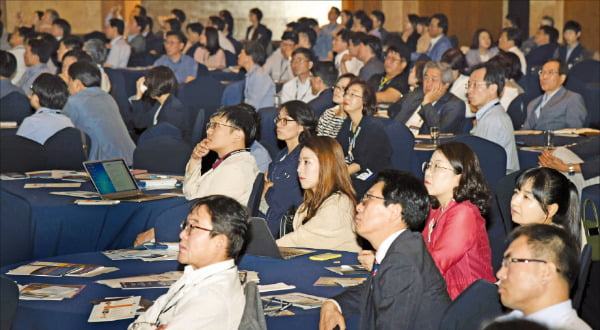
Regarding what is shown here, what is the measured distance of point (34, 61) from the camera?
12.2m

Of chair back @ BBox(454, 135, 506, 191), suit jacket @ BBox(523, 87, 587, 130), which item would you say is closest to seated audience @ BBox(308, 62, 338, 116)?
suit jacket @ BBox(523, 87, 587, 130)

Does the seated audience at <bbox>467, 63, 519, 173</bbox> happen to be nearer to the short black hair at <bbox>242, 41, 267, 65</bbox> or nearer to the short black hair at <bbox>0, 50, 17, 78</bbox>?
the short black hair at <bbox>242, 41, 267, 65</bbox>

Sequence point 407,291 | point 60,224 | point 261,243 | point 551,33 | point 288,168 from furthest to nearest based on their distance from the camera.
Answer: point 551,33
point 288,168
point 60,224
point 261,243
point 407,291

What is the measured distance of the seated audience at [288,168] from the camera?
5660 millimetres

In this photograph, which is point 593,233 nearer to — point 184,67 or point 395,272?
point 395,272

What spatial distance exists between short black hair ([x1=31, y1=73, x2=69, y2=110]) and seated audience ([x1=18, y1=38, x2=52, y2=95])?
15.3ft

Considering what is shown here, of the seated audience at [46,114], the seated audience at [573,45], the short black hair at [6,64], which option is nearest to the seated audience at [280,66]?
the seated audience at [573,45]

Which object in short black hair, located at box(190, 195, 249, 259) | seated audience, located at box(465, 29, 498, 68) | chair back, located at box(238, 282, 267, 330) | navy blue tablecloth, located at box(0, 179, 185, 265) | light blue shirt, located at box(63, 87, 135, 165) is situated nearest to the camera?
chair back, located at box(238, 282, 267, 330)

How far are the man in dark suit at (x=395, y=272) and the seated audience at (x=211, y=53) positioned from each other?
12216 millimetres

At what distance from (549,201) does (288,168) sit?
2.15 m

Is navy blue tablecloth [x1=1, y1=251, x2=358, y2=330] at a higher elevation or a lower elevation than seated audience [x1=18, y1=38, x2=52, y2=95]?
lower

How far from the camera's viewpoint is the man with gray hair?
28.0ft

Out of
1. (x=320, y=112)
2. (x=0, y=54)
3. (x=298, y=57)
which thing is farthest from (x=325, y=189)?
(x=0, y=54)

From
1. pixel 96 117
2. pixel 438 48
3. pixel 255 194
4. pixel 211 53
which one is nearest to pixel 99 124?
pixel 96 117
